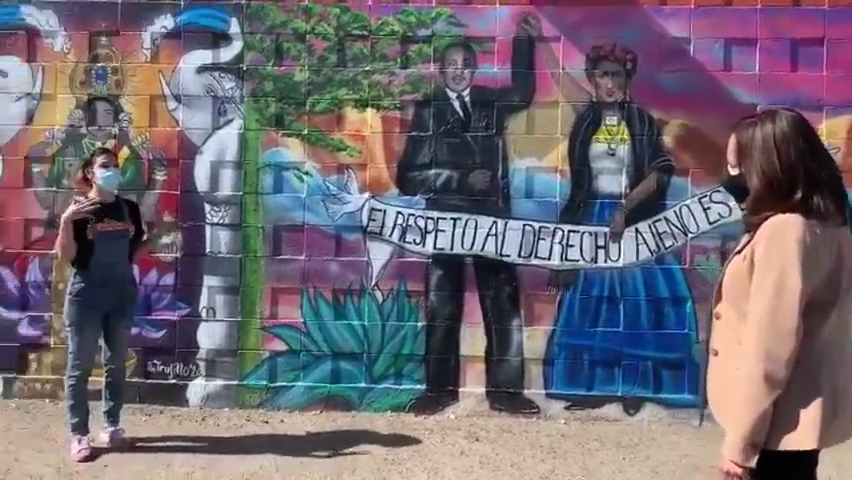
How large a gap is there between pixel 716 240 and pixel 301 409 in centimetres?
245

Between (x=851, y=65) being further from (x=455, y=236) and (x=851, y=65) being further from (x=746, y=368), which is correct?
(x=746, y=368)

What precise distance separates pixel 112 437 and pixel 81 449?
207 mm

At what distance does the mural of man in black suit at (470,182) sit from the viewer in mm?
6488

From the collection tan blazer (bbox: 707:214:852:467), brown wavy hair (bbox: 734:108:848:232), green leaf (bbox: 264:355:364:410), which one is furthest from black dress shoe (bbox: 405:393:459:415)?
brown wavy hair (bbox: 734:108:848:232)

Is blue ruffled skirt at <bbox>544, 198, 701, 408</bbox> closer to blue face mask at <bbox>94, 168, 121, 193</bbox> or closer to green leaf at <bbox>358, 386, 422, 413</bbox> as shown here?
green leaf at <bbox>358, 386, 422, 413</bbox>

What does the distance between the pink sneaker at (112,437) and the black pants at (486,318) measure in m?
1.68

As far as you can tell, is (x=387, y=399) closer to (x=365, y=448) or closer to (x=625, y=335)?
(x=365, y=448)

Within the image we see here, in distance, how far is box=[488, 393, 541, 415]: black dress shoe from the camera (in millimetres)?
6578

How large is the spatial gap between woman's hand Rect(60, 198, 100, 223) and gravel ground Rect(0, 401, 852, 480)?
1192 millimetres

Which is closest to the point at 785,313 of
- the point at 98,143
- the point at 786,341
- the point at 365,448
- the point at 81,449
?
the point at 786,341

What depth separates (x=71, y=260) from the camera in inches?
225

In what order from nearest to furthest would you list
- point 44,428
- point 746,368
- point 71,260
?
point 746,368, point 71,260, point 44,428

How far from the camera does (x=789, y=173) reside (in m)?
3.24

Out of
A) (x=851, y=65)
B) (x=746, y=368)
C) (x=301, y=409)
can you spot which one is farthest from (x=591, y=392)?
(x=746, y=368)
